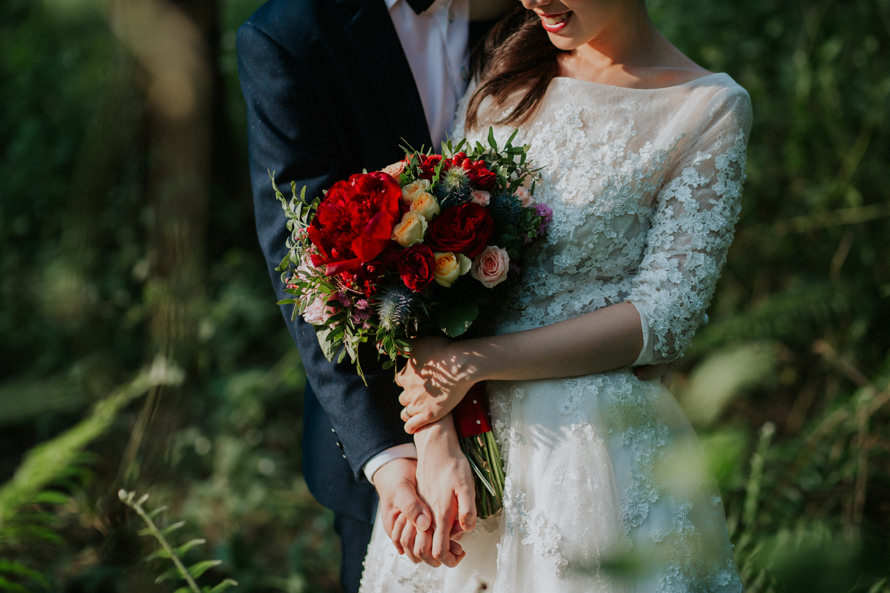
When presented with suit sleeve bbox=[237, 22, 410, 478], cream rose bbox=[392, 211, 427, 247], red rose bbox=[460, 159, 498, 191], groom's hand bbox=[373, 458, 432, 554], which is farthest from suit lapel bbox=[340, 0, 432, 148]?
groom's hand bbox=[373, 458, 432, 554]

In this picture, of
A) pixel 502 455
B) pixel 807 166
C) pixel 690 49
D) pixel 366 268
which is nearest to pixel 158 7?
pixel 366 268

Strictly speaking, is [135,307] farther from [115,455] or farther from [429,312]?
[429,312]

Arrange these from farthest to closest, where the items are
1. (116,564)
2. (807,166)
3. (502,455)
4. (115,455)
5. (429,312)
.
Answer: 1. (807,166)
2. (115,455)
3. (116,564)
4. (502,455)
5. (429,312)

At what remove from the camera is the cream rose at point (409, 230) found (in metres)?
1.54

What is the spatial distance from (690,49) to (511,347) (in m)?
3.54

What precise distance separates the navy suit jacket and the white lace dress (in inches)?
13.1

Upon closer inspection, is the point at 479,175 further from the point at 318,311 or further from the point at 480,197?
the point at 318,311

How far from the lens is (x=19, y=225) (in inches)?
209

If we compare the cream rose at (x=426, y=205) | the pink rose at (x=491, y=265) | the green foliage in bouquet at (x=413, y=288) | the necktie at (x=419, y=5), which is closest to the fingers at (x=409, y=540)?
the green foliage in bouquet at (x=413, y=288)

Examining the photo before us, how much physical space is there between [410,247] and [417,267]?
47 mm

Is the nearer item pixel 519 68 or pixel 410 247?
pixel 410 247

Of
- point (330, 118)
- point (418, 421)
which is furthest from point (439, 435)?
point (330, 118)

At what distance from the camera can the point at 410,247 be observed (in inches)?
62.0

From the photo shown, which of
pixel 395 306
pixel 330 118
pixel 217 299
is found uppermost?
pixel 330 118
